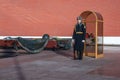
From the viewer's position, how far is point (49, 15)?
28.5 metres

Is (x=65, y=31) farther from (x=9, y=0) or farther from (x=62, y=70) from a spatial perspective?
(x=62, y=70)

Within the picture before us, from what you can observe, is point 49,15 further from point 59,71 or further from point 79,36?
point 59,71

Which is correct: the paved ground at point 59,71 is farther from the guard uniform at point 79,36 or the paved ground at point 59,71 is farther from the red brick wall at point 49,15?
the red brick wall at point 49,15

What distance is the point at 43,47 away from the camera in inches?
829

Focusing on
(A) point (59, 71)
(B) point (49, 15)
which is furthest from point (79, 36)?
(B) point (49, 15)

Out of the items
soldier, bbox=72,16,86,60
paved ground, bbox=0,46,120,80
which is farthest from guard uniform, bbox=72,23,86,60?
paved ground, bbox=0,46,120,80

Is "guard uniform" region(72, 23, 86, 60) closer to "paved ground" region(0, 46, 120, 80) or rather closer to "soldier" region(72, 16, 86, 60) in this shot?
"soldier" region(72, 16, 86, 60)

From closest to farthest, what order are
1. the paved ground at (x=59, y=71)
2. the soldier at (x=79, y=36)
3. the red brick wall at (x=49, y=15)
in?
the paved ground at (x=59, y=71)
the soldier at (x=79, y=36)
the red brick wall at (x=49, y=15)

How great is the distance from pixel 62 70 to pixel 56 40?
954 centimetres

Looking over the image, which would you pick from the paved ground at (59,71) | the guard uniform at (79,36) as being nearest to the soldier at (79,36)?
the guard uniform at (79,36)

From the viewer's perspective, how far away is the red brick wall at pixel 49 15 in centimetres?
2731

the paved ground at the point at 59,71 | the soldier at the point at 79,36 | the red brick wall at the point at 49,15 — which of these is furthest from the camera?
the red brick wall at the point at 49,15

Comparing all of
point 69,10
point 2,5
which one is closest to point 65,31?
point 69,10

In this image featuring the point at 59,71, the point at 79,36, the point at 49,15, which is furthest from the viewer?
the point at 49,15
